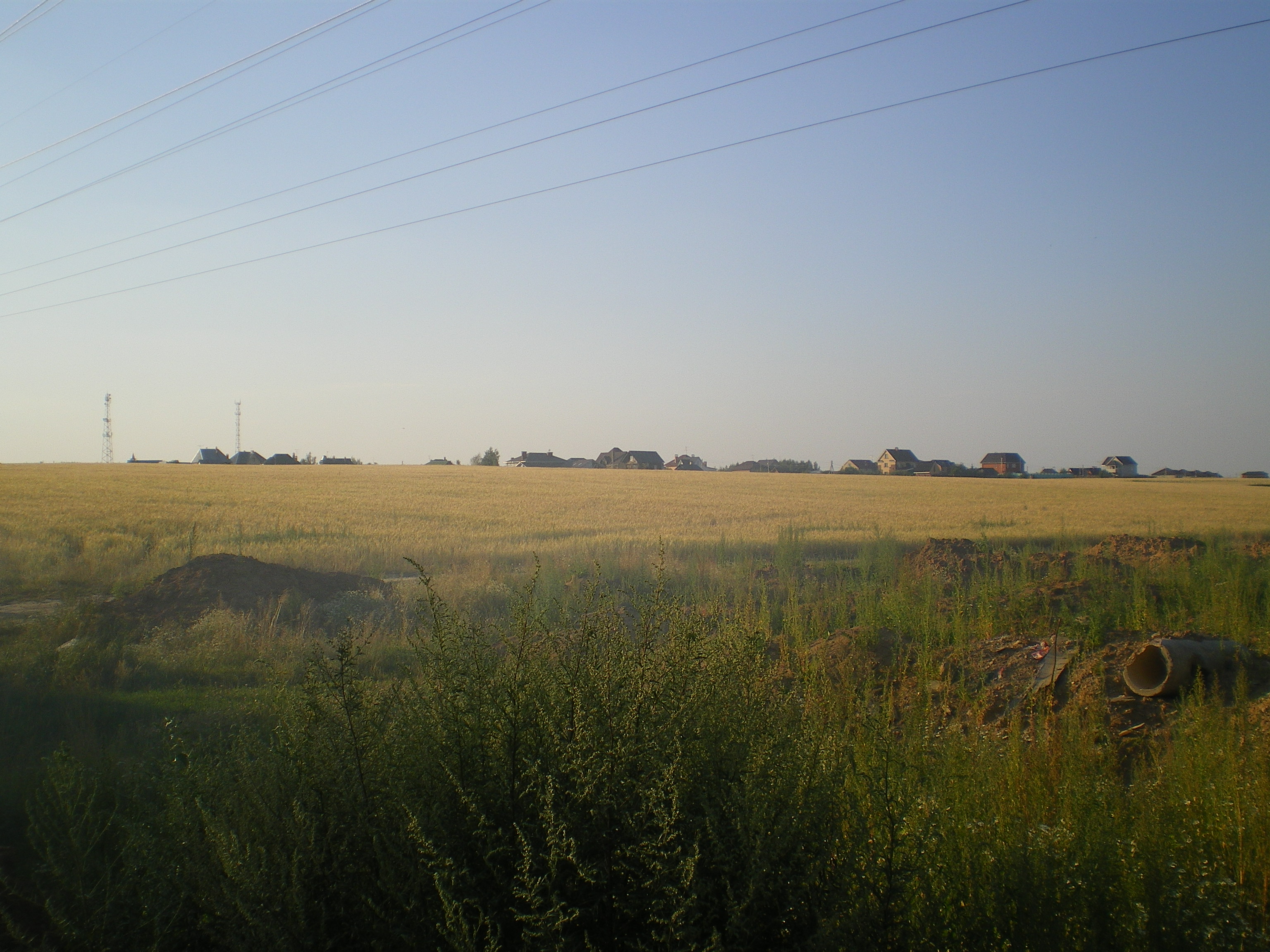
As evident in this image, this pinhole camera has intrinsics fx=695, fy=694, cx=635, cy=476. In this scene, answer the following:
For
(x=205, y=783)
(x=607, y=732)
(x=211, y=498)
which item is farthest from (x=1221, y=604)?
(x=211, y=498)

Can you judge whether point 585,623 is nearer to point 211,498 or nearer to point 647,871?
point 647,871

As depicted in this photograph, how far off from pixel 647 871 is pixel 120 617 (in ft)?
33.2

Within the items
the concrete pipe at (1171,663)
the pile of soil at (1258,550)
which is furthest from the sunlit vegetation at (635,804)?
the pile of soil at (1258,550)

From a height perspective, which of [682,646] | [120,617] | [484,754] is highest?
[682,646]

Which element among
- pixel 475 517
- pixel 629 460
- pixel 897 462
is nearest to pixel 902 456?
pixel 897 462

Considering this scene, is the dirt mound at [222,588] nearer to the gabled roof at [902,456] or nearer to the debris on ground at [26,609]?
the debris on ground at [26,609]

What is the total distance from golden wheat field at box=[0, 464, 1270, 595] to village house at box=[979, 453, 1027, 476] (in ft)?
169

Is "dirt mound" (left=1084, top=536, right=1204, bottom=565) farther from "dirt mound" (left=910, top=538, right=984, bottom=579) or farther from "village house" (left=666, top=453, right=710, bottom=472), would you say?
"village house" (left=666, top=453, right=710, bottom=472)

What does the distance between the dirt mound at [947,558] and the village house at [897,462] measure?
91731 millimetres

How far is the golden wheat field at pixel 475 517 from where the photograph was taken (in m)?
15.2

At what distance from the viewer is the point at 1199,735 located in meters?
4.36

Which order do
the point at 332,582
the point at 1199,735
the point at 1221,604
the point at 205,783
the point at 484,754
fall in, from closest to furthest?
the point at 484,754 < the point at 205,783 < the point at 1199,735 < the point at 1221,604 < the point at 332,582

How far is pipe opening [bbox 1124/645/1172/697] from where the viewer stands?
18.2 feet

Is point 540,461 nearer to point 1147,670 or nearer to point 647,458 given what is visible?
point 647,458
